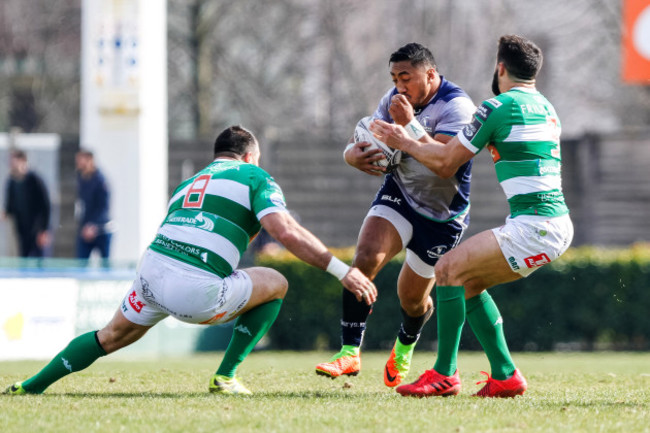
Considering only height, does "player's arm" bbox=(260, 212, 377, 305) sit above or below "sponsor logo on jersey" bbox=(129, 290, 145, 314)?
above

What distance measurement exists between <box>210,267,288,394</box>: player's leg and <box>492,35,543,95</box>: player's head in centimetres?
201

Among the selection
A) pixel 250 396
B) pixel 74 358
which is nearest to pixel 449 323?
pixel 250 396

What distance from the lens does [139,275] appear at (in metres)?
6.77

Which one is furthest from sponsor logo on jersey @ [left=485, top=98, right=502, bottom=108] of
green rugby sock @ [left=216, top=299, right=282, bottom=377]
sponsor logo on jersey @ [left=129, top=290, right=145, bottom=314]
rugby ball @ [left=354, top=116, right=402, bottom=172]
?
sponsor logo on jersey @ [left=129, top=290, right=145, bottom=314]

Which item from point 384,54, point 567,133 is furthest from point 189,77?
point 567,133

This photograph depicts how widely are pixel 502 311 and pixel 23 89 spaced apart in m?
24.5

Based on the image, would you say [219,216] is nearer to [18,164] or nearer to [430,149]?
[430,149]

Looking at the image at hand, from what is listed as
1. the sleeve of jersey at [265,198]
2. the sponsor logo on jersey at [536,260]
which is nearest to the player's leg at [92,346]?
the sleeve of jersey at [265,198]

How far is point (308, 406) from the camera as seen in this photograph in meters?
6.31

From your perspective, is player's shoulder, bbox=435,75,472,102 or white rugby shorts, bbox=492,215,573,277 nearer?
white rugby shorts, bbox=492,215,573,277

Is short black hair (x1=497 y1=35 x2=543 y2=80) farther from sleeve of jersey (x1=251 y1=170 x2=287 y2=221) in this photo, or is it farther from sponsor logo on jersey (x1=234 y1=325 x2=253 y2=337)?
sponsor logo on jersey (x1=234 y1=325 x2=253 y2=337)

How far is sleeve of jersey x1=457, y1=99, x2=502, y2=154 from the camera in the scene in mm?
6629

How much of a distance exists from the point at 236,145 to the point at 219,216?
61 cm

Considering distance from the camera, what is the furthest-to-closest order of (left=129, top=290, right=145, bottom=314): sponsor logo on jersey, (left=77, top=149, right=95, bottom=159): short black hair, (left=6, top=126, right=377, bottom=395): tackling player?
1. (left=77, top=149, right=95, bottom=159): short black hair
2. (left=129, top=290, right=145, bottom=314): sponsor logo on jersey
3. (left=6, top=126, right=377, bottom=395): tackling player
